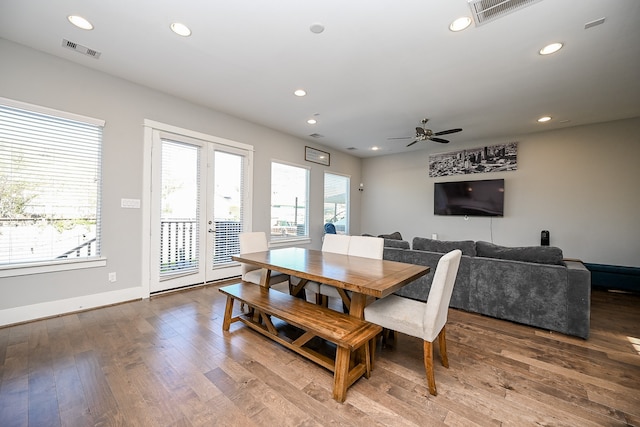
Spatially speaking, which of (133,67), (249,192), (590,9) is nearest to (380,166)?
(249,192)

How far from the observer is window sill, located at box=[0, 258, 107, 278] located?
2650 mm

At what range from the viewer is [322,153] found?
6438 millimetres

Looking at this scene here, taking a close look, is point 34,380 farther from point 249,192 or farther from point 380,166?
point 380,166

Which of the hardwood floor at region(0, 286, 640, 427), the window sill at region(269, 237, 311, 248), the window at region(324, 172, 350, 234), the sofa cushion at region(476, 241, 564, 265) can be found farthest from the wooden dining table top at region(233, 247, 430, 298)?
the window at region(324, 172, 350, 234)

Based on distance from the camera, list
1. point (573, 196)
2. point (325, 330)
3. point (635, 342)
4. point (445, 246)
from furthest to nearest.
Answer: point (573, 196) < point (445, 246) < point (635, 342) < point (325, 330)

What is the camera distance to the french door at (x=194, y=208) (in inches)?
146

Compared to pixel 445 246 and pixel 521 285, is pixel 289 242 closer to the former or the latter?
pixel 445 246

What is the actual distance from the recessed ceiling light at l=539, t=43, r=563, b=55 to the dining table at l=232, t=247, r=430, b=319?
2.51m

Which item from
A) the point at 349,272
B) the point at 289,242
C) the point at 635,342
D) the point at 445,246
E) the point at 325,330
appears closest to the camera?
the point at 325,330

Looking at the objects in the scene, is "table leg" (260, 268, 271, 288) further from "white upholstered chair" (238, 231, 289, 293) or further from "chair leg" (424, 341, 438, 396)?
"chair leg" (424, 341, 438, 396)

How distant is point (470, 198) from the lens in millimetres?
5816

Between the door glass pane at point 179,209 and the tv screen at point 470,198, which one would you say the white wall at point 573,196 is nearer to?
the tv screen at point 470,198

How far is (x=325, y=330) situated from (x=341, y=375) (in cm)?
29

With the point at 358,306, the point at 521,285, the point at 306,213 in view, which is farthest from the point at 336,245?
Answer: the point at 306,213
